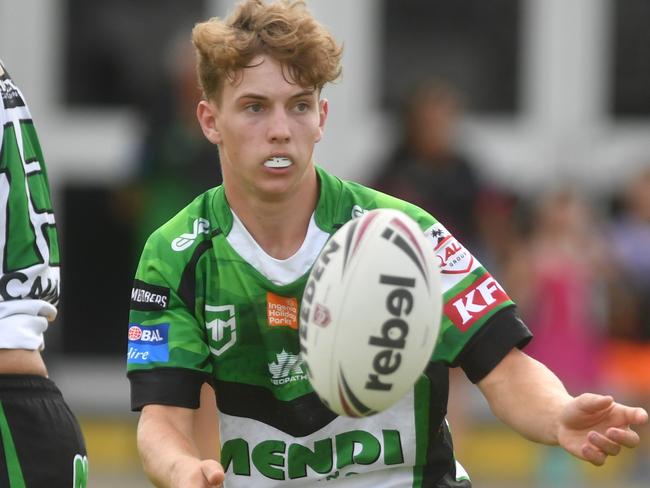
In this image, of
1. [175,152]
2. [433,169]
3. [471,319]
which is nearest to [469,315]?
[471,319]

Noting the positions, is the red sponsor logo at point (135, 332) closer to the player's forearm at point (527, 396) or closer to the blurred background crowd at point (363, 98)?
the player's forearm at point (527, 396)

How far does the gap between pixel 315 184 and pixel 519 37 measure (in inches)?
277

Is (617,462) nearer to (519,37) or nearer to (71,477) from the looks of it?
(519,37)

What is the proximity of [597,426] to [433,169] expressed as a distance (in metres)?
5.05

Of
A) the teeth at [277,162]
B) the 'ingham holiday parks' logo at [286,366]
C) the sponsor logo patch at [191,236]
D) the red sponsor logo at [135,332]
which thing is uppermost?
the teeth at [277,162]

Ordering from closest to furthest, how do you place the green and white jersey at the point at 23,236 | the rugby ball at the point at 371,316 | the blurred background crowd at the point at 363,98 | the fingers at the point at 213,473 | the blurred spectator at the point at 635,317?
the fingers at the point at 213,473 → the rugby ball at the point at 371,316 → the green and white jersey at the point at 23,236 → the blurred spectator at the point at 635,317 → the blurred background crowd at the point at 363,98

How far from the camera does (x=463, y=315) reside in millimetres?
4711

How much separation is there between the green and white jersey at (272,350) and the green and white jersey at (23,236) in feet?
0.90

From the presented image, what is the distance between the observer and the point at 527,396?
4594 mm

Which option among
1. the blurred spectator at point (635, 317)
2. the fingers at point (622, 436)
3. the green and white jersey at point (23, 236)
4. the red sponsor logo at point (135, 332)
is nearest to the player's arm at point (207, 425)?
the red sponsor logo at point (135, 332)

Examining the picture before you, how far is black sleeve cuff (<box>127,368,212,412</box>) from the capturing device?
15.2ft

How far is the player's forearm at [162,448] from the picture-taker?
438 cm

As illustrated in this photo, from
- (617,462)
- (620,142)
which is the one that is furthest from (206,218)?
(620,142)

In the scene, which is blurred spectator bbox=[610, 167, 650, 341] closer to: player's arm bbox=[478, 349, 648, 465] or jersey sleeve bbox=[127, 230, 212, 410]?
player's arm bbox=[478, 349, 648, 465]
